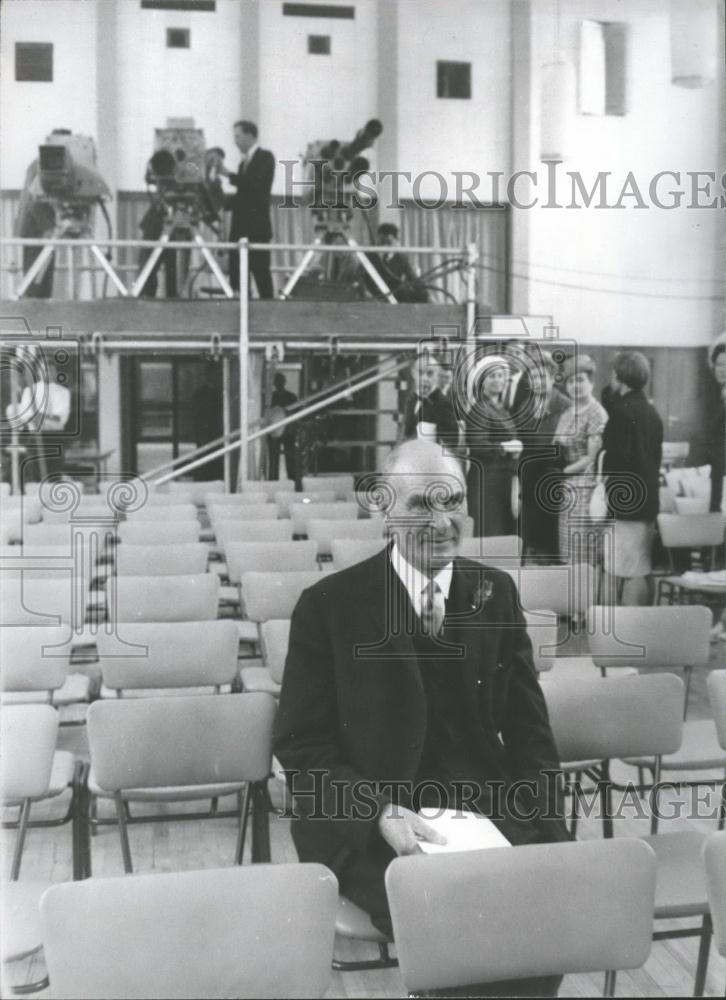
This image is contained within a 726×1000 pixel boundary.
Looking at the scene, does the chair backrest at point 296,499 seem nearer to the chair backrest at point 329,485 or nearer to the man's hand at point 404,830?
the chair backrest at point 329,485

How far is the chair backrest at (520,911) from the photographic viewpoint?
1792mm

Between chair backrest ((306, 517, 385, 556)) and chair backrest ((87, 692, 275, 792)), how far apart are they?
312 cm

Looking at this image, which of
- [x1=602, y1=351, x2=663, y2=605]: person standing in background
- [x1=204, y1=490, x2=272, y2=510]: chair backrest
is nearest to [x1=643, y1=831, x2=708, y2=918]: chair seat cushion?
[x1=602, y1=351, x2=663, y2=605]: person standing in background

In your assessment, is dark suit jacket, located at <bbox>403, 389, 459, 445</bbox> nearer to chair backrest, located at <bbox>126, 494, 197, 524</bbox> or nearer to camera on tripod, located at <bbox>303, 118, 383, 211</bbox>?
chair backrest, located at <bbox>126, 494, 197, 524</bbox>

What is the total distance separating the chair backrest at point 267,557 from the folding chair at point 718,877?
3.33 meters

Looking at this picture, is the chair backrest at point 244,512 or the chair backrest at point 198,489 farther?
the chair backrest at point 198,489

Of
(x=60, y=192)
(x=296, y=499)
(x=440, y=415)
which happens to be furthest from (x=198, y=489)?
(x=60, y=192)

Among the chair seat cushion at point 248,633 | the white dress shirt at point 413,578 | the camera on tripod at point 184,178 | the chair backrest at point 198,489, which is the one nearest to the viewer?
the white dress shirt at point 413,578

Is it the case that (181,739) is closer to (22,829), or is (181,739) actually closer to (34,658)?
(22,829)

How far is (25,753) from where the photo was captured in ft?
8.61

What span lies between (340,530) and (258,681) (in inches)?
78.5

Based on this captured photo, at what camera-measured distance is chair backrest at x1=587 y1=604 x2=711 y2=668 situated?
3.90 meters

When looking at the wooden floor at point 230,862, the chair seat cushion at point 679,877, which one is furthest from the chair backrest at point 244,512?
the chair seat cushion at point 679,877

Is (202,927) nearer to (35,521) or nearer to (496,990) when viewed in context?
(496,990)
